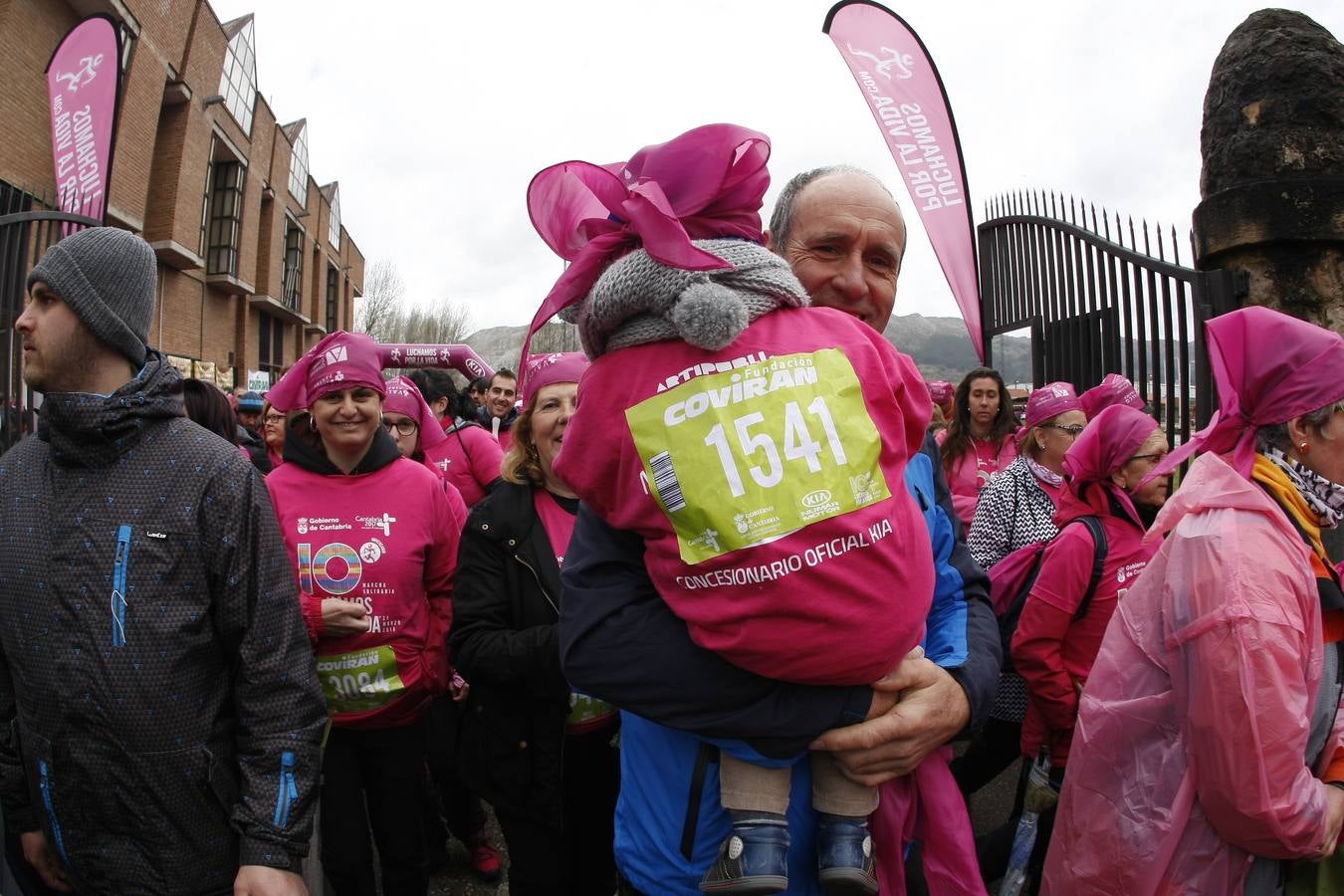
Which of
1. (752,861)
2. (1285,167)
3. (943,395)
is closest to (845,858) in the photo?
(752,861)

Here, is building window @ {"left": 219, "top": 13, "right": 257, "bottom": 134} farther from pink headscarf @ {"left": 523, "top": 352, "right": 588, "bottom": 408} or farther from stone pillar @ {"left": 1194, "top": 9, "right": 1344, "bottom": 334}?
stone pillar @ {"left": 1194, "top": 9, "right": 1344, "bottom": 334}

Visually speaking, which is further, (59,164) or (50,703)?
(59,164)

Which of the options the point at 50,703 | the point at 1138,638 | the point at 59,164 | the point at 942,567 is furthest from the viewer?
the point at 59,164

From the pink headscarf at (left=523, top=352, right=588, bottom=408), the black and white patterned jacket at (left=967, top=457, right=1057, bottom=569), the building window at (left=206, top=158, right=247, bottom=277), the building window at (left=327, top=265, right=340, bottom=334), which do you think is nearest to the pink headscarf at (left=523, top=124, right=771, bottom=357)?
the pink headscarf at (left=523, top=352, right=588, bottom=408)

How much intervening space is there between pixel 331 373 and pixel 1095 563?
3.19m

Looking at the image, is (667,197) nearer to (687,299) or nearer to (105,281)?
(687,299)

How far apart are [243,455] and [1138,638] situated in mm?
2378

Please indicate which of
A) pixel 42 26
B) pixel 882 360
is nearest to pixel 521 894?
pixel 882 360

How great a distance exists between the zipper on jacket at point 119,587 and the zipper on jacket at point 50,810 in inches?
14.9

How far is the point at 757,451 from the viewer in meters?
1.08

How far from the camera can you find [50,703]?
5.85 feet

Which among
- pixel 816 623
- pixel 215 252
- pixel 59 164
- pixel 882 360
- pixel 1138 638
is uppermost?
pixel 215 252

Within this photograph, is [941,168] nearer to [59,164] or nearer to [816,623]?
[816,623]

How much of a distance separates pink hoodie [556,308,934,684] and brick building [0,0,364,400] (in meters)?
12.8
